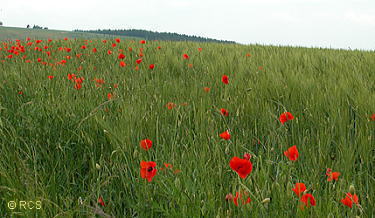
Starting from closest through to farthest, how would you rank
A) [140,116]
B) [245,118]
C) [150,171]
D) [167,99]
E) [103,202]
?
[150,171] → [103,202] → [140,116] → [245,118] → [167,99]

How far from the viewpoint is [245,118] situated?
2092mm

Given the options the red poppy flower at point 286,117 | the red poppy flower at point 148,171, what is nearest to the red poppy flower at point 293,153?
the red poppy flower at point 286,117

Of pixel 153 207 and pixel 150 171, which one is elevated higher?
pixel 150 171

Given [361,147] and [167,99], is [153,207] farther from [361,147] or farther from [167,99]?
[167,99]

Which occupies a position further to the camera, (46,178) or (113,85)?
(113,85)

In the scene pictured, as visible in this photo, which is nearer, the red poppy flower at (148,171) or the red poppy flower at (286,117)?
the red poppy flower at (148,171)

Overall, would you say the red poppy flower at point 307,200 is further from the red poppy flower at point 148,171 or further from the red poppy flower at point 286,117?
the red poppy flower at point 286,117

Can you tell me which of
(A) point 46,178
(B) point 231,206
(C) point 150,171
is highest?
(C) point 150,171

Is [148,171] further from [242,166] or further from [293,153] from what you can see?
[293,153]

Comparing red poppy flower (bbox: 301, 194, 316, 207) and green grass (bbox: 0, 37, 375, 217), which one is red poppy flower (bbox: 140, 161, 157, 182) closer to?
green grass (bbox: 0, 37, 375, 217)

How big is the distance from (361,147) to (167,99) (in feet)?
4.39

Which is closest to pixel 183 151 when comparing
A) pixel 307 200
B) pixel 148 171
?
pixel 148 171

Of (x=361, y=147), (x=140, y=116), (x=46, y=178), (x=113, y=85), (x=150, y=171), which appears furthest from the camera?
(x=113, y=85)

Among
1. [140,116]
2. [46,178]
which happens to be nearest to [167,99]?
[140,116]
